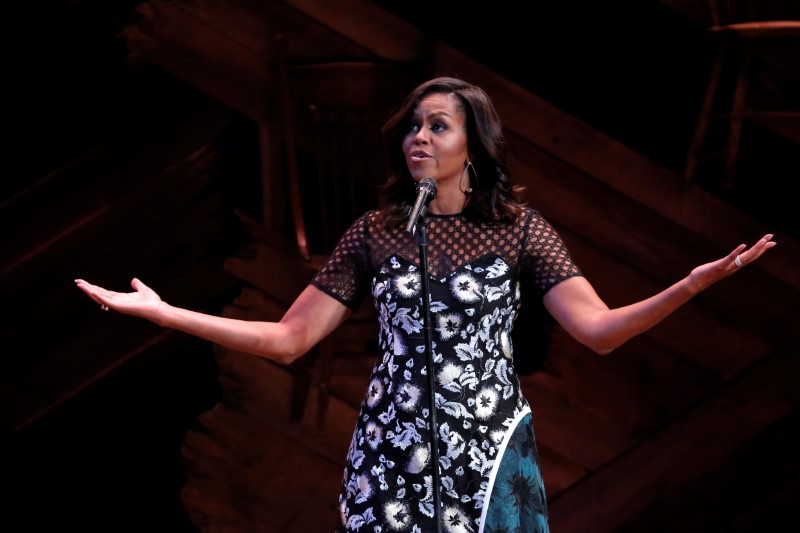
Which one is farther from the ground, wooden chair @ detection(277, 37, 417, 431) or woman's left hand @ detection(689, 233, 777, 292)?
woman's left hand @ detection(689, 233, 777, 292)

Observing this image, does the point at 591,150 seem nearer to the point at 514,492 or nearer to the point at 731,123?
the point at 731,123

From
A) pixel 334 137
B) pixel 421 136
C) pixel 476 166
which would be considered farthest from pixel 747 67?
pixel 421 136

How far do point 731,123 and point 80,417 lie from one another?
268 centimetres

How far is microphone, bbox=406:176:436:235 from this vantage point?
1.78 metres

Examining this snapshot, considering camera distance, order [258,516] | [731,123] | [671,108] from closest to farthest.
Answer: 1. [731,123]
2. [671,108]
3. [258,516]

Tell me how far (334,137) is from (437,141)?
170 cm

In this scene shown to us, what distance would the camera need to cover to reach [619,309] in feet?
6.58

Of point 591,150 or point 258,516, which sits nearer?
point 591,150

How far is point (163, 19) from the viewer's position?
389cm

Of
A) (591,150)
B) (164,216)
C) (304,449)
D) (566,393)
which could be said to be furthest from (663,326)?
(164,216)

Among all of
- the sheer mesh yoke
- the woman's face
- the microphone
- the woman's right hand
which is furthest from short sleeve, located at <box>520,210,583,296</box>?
the woman's right hand

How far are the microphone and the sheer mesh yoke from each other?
0.23 m

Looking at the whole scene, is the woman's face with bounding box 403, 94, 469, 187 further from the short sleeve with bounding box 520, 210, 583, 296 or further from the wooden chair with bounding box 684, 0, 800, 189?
the wooden chair with bounding box 684, 0, 800, 189

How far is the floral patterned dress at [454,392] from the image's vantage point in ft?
6.38
